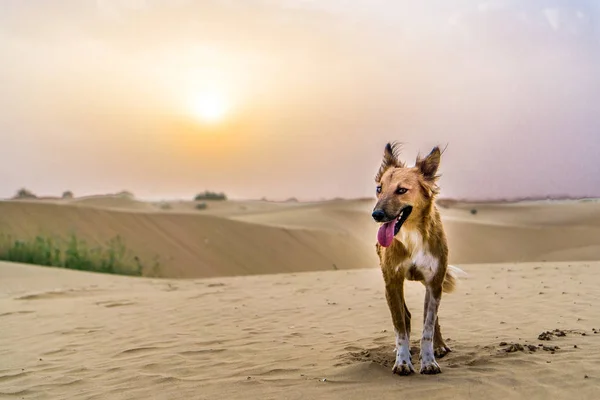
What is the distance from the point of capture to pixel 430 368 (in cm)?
536

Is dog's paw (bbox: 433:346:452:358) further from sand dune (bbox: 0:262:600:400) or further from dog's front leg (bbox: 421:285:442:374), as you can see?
dog's front leg (bbox: 421:285:442:374)

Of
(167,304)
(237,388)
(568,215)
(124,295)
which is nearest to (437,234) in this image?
(237,388)

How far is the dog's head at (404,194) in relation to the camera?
5.09 metres

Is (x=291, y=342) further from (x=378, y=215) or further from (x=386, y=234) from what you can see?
(x=378, y=215)

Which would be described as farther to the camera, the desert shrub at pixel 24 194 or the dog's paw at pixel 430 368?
the desert shrub at pixel 24 194

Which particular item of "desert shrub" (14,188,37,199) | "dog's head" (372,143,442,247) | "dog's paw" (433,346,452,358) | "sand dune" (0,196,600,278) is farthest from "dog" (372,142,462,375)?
"desert shrub" (14,188,37,199)

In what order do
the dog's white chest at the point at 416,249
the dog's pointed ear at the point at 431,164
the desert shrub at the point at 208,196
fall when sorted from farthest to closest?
the desert shrub at the point at 208,196 < the dog's pointed ear at the point at 431,164 < the dog's white chest at the point at 416,249

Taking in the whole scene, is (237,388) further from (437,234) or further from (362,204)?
(362,204)

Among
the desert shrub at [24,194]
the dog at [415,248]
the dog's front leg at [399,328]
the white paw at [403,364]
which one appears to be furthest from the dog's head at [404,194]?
the desert shrub at [24,194]

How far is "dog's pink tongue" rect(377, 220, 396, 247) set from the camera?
16.6 feet

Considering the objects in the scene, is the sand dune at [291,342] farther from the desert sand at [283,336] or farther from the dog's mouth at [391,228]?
the dog's mouth at [391,228]

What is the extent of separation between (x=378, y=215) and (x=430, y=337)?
123 centimetres

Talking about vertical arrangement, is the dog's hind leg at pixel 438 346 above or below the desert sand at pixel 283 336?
above

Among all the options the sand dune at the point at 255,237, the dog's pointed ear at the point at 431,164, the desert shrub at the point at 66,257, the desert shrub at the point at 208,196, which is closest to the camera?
the dog's pointed ear at the point at 431,164
